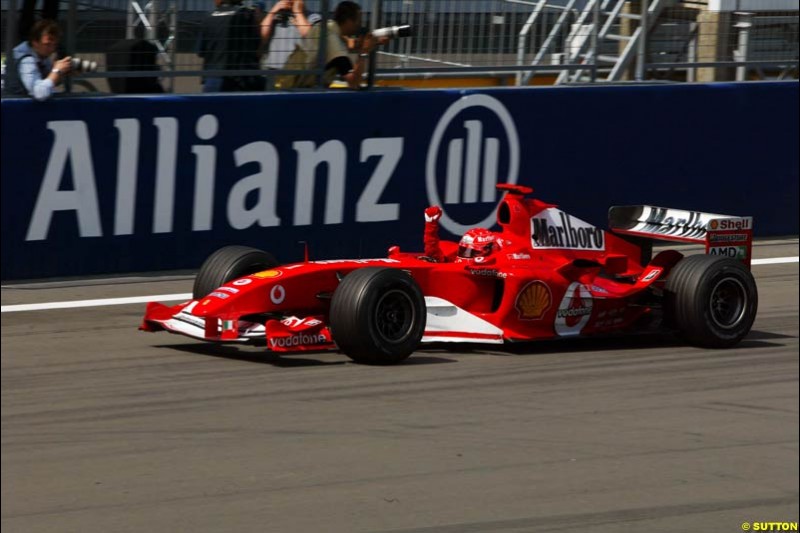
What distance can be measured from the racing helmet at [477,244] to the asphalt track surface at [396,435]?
1095mm

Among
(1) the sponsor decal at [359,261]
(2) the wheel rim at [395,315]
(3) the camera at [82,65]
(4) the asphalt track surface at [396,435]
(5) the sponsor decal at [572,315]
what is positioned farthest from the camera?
(4) the asphalt track surface at [396,435]

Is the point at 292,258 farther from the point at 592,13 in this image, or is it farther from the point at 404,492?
the point at 404,492

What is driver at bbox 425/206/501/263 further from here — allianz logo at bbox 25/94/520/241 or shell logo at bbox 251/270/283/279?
shell logo at bbox 251/270/283/279

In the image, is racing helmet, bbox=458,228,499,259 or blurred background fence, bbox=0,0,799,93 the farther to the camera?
racing helmet, bbox=458,228,499,259

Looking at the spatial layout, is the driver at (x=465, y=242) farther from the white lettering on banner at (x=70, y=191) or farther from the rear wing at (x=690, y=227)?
the white lettering on banner at (x=70, y=191)

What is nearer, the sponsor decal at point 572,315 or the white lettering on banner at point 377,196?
the white lettering on banner at point 377,196

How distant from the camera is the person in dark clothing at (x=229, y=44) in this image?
111 cm

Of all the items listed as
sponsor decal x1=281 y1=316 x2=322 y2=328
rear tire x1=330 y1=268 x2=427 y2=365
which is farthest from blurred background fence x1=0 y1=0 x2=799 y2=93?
sponsor decal x1=281 y1=316 x2=322 y2=328

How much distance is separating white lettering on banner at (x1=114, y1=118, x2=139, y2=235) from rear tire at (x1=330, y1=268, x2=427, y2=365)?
0.46 metres

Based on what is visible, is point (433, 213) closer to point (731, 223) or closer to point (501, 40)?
point (501, 40)

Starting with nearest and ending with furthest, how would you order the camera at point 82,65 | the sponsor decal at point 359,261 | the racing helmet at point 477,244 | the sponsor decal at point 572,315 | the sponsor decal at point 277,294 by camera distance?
the camera at point 82,65 < the sponsor decal at point 359,261 < the racing helmet at point 477,244 < the sponsor decal at point 277,294 < the sponsor decal at point 572,315

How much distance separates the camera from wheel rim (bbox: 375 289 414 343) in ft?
7.09

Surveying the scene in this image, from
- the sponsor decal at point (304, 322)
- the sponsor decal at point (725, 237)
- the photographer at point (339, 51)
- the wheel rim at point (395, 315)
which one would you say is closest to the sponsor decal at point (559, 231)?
the sponsor decal at point (725, 237)

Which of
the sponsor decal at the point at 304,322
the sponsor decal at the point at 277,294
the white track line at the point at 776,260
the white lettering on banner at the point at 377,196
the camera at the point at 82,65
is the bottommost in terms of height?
the sponsor decal at the point at 304,322
